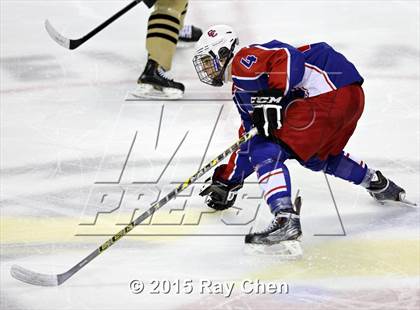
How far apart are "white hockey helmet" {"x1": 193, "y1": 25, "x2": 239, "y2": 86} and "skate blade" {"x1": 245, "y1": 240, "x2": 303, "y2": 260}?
55 centimetres

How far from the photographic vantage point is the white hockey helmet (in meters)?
3.03

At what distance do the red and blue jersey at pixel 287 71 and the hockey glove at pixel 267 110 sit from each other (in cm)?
3

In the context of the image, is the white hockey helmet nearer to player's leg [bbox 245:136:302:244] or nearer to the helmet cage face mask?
the helmet cage face mask

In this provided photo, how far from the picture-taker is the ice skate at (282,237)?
2.87m

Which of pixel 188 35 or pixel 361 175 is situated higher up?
pixel 361 175

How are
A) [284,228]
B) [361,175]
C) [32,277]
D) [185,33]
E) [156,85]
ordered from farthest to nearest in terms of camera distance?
[185,33] < [156,85] < [361,175] < [284,228] < [32,277]

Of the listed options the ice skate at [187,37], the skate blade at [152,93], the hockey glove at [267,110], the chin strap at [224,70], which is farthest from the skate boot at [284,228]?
the ice skate at [187,37]

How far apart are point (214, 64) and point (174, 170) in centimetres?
63

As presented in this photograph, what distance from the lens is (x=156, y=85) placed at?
416cm

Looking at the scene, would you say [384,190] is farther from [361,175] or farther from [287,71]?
[287,71]

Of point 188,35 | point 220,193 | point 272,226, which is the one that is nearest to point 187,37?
point 188,35

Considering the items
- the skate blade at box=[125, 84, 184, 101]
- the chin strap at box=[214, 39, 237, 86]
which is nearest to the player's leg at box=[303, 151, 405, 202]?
the chin strap at box=[214, 39, 237, 86]

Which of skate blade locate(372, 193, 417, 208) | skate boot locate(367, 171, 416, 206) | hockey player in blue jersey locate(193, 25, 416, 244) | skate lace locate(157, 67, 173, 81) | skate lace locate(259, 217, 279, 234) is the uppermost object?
hockey player in blue jersey locate(193, 25, 416, 244)

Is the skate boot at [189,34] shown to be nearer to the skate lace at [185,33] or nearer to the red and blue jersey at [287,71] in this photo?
the skate lace at [185,33]
